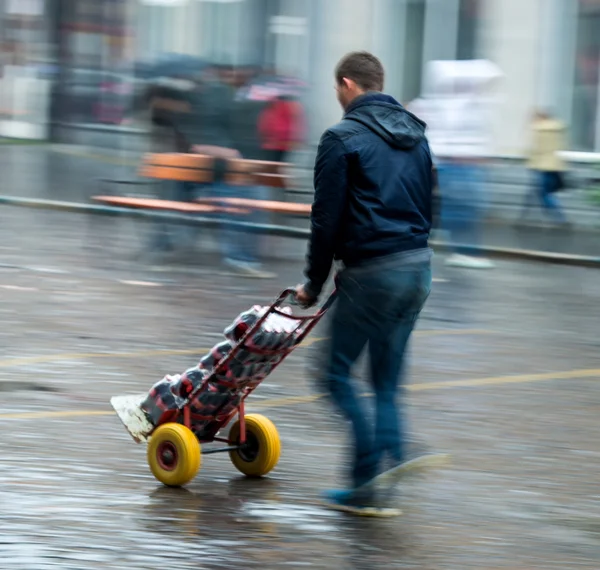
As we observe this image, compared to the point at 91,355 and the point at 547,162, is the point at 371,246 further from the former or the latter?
the point at 547,162

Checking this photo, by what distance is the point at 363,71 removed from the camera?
5.86 metres

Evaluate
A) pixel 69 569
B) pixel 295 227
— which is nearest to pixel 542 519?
pixel 69 569

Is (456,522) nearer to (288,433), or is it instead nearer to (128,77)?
(288,433)

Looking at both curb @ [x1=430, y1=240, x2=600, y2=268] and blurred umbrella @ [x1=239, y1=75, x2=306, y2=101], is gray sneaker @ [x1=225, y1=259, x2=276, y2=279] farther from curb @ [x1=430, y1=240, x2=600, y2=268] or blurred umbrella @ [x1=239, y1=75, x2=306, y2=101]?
blurred umbrella @ [x1=239, y1=75, x2=306, y2=101]

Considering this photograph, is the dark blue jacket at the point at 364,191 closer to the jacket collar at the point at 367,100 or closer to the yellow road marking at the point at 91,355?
the jacket collar at the point at 367,100

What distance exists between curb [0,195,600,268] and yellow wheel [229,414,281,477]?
7.65 m

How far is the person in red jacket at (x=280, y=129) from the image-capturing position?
17.7 meters

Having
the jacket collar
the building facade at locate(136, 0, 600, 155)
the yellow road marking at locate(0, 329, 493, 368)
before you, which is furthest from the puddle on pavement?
the building facade at locate(136, 0, 600, 155)

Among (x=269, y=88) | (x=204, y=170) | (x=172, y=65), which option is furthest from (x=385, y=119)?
(x=172, y=65)

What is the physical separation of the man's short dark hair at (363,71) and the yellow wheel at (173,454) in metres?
1.62

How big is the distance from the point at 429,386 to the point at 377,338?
10.5ft

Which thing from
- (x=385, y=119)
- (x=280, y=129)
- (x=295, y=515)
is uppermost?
(x=385, y=119)

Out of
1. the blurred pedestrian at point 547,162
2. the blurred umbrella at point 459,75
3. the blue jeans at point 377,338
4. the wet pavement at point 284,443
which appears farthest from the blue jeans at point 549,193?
the blue jeans at point 377,338

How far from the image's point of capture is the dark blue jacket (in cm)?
566
